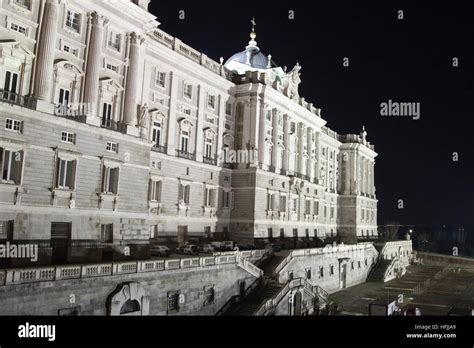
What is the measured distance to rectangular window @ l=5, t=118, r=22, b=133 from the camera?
77.1 feet

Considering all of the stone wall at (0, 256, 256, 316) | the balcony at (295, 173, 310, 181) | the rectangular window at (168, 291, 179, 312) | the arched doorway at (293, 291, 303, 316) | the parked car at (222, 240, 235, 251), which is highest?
the balcony at (295, 173, 310, 181)

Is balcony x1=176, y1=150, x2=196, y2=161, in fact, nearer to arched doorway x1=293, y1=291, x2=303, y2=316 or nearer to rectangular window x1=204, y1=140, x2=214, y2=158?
rectangular window x1=204, y1=140, x2=214, y2=158

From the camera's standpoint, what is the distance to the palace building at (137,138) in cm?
2486

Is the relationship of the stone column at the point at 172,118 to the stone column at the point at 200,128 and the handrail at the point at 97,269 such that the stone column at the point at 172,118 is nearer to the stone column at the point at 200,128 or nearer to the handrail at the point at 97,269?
the stone column at the point at 200,128

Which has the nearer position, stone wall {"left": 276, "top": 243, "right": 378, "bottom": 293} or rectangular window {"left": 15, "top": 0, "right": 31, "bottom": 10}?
rectangular window {"left": 15, "top": 0, "right": 31, "bottom": 10}

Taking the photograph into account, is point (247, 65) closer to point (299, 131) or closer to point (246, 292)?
point (299, 131)

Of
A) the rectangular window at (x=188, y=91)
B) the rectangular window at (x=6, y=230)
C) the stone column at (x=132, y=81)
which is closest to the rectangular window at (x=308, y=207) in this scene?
the rectangular window at (x=188, y=91)

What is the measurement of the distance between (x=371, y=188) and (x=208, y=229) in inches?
2180

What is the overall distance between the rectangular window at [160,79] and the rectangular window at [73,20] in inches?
407

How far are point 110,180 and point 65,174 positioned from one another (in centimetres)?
351

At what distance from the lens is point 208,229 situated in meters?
44.1

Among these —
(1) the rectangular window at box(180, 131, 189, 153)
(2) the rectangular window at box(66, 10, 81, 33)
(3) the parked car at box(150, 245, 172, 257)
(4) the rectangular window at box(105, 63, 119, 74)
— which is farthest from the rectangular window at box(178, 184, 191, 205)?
(2) the rectangular window at box(66, 10, 81, 33)

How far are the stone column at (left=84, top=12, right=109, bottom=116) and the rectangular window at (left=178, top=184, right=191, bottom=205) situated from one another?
1331 cm

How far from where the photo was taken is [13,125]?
77.9ft
